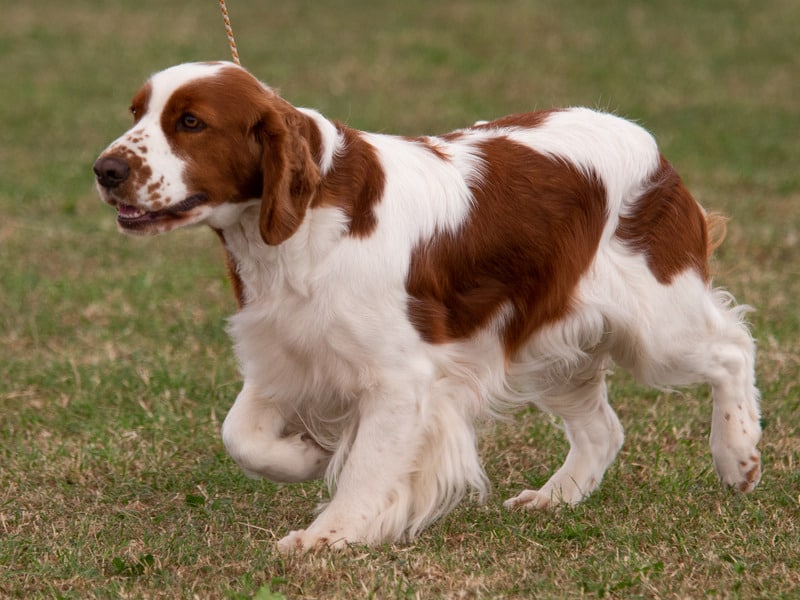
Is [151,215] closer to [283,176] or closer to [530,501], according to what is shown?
[283,176]

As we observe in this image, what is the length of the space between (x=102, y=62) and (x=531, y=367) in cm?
1092

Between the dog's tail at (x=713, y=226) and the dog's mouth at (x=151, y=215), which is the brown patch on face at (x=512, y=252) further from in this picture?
the dog's mouth at (x=151, y=215)

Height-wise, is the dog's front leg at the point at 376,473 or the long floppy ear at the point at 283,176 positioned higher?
the long floppy ear at the point at 283,176

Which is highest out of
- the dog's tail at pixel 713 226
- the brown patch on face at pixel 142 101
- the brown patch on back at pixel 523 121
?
the brown patch on face at pixel 142 101

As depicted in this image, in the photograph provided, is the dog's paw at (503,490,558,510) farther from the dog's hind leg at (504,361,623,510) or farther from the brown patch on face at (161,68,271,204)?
the brown patch on face at (161,68,271,204)

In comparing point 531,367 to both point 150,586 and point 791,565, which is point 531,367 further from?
point 150,586

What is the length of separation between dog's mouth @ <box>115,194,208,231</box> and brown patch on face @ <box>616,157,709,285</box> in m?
1.36

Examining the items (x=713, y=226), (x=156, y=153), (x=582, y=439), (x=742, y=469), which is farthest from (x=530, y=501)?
(x=156, y=153)

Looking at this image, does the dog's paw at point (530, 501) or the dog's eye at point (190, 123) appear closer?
the dog's eye at point (190, 123)

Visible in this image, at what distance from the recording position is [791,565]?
12.1ft

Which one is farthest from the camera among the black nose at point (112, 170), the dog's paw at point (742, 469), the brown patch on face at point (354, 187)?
the dog's paw at point (742, 469)

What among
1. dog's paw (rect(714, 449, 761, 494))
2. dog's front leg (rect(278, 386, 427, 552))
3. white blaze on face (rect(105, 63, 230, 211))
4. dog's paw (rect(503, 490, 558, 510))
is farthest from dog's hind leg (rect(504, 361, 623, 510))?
white blaze on face (rect(105, 63, 230, 211))

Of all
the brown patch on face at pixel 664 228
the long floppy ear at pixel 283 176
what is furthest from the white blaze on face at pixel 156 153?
the brown patch on face at pixel 664 228

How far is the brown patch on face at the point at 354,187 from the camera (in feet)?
12.5
